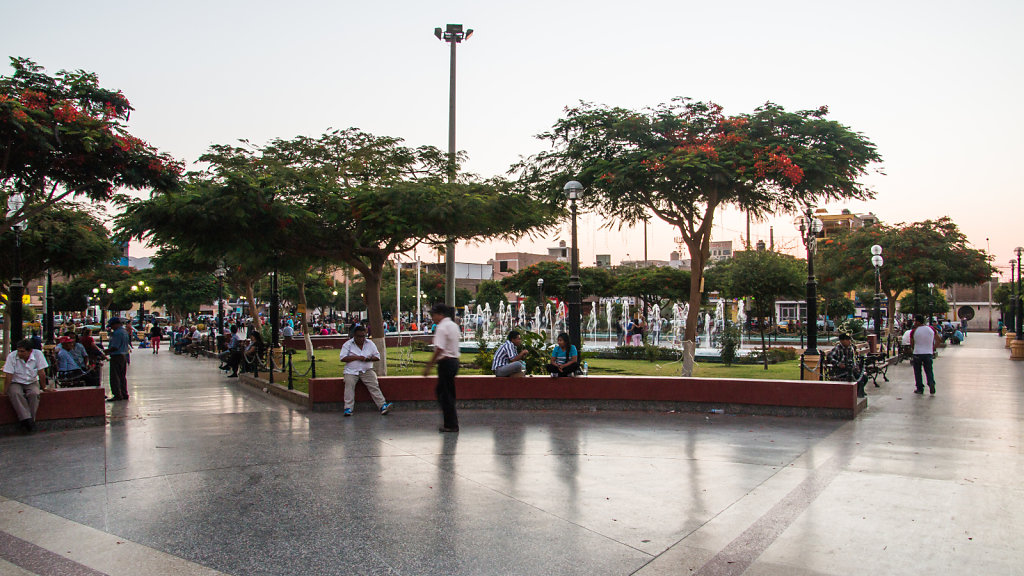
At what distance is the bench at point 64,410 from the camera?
9547 mm

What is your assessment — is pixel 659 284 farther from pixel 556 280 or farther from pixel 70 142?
pixel 70 142

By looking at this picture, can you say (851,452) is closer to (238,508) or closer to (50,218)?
(238,508)

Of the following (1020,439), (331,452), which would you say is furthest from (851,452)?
(331,452)

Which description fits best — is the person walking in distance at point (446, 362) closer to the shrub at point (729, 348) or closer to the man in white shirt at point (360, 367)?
the man in white shirt at point (360, 367)

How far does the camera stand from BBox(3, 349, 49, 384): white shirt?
9.30 metres

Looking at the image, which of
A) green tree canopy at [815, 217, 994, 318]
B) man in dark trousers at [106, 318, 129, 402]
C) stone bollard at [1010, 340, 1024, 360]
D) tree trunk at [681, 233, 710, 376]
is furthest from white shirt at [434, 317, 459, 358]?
green tree canopy at [815, 217, 994, 318]

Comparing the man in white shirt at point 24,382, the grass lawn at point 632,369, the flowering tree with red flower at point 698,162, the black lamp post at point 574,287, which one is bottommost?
the grass lawn at point 632,369

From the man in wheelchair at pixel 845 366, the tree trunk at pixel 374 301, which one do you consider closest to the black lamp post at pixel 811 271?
the man in wheelchair at pixel 845 366

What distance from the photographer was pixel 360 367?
36.9ft

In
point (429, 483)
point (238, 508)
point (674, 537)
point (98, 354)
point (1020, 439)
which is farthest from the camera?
point (98, 354)

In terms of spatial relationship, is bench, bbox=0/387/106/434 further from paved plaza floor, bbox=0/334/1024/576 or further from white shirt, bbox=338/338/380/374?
white shirt, bbox=338/338/380/374

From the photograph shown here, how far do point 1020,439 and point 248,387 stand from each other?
15.0 meters

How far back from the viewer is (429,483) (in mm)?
6805

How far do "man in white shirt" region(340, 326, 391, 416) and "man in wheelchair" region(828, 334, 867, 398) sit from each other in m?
8.13
